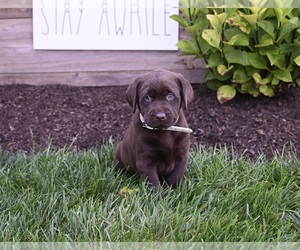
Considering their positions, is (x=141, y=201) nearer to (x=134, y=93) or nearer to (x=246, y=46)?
(x=134, y=93)

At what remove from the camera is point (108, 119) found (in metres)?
5.47

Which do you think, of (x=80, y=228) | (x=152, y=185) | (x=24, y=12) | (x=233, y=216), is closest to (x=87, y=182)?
(x=152, y=185)

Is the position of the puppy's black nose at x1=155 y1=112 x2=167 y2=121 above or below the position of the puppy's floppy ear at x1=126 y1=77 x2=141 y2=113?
Result: below

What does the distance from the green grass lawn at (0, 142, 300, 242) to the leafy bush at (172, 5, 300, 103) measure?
94 centimetres

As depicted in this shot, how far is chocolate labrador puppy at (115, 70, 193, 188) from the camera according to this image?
3.82 meters

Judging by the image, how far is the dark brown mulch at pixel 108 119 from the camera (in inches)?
203

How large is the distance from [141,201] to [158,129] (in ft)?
1.37

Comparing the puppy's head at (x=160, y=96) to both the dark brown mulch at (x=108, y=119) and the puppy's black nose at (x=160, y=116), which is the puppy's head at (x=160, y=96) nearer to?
the puppy's black nose at (x=160, y=116)

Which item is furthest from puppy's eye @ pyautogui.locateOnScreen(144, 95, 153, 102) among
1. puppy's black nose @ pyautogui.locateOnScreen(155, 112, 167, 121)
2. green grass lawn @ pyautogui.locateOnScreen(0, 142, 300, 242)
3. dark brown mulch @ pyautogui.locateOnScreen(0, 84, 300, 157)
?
dark brown mulch @ pyautogui.locateOnScreen(0, 84, 300, 157)

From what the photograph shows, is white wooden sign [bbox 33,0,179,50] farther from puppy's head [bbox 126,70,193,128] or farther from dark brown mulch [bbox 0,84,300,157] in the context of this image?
puppy's head [bbox 126,70,193,128]

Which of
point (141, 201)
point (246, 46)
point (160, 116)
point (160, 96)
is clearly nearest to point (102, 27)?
point (246, 46)

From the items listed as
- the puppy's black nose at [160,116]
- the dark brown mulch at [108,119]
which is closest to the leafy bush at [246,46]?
the dark brown mulch at [108,119]

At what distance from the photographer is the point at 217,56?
546 cm

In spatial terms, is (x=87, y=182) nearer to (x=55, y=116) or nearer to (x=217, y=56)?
(x=55, y=116)
